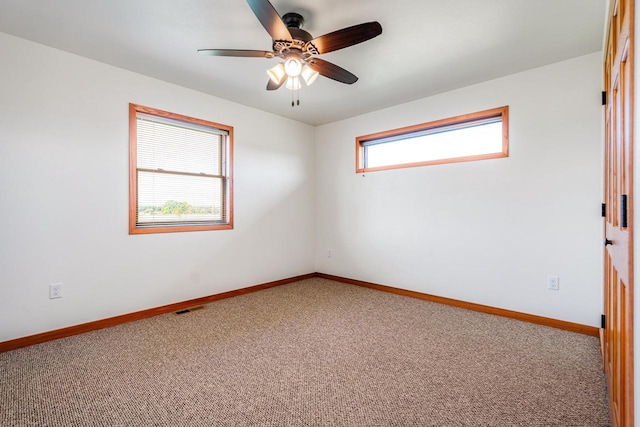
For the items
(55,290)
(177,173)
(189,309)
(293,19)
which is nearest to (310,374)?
(189,309)

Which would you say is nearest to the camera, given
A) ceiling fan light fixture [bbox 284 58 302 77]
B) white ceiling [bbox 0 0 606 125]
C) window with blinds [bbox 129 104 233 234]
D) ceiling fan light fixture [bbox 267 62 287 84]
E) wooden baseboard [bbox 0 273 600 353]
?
white ceiling [bbox 0 0 606 125]

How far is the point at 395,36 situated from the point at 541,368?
269 cm

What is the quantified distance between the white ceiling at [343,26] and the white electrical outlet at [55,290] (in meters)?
2.05

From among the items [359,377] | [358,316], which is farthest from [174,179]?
[359,377]

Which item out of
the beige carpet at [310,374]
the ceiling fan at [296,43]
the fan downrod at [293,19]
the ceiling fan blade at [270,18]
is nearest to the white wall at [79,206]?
the beige carpet at [310,374]

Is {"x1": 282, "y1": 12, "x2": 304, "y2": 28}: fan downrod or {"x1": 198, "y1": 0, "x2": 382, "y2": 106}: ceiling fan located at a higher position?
{"x1": 282, "y1": 12, "x2": 304, "y2": 28}: fan downrod

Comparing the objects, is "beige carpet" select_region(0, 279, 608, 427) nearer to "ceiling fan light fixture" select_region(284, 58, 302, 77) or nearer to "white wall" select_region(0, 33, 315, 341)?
"white wall" select_region(0, 33, 315, 341)

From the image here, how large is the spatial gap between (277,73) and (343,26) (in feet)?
2.03

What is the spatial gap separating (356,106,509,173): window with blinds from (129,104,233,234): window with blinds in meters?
1.95

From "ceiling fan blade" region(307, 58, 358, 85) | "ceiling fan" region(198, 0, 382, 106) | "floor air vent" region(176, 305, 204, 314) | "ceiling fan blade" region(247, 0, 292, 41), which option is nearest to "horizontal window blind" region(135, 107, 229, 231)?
"floor air vent" region(176, 305, 204, 314)

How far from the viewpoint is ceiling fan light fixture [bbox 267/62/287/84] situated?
2.45 m

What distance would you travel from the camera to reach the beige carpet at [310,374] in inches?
65.9

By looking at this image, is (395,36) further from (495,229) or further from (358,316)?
(358,316)

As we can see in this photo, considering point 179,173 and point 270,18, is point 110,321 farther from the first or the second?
point 270,18
